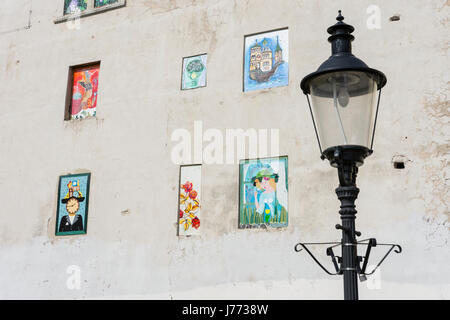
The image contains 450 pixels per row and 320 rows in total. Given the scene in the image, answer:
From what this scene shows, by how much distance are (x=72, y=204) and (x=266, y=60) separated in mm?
3851

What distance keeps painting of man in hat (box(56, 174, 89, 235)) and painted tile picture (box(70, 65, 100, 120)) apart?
44.8 inches

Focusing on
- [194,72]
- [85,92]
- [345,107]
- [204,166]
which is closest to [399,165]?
[204,166]

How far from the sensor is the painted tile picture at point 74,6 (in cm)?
1112

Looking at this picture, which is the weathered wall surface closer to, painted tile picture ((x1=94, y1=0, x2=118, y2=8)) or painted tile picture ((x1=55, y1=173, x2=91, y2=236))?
painted tile picture ((x1=55, y1=173, x2=91, y2=236))

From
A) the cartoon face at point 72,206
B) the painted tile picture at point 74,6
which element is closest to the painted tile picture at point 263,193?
the cartoon face at point 72,206

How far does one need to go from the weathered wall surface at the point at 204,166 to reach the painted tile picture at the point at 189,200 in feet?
0.35

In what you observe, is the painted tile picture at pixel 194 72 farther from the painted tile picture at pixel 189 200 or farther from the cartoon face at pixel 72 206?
the cartoon face at pixel 72 206

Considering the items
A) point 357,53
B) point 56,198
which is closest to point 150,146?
point 56,198

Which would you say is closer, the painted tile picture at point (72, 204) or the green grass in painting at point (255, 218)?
the green grass in painting at point (255, 218)

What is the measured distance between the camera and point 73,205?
32.9ft

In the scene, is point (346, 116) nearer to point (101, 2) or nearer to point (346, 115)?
point (346, 115)

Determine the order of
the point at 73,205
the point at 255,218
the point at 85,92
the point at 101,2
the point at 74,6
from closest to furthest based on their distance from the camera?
1. the point at 255,218
2. the point at 73,205
3. the point at 85,92
4. the point at 101,2
5. the point at 74,6

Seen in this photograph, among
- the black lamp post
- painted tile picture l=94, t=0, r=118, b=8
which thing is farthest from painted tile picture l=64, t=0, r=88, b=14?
the black lamp post

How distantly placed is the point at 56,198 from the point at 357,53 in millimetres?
5286
